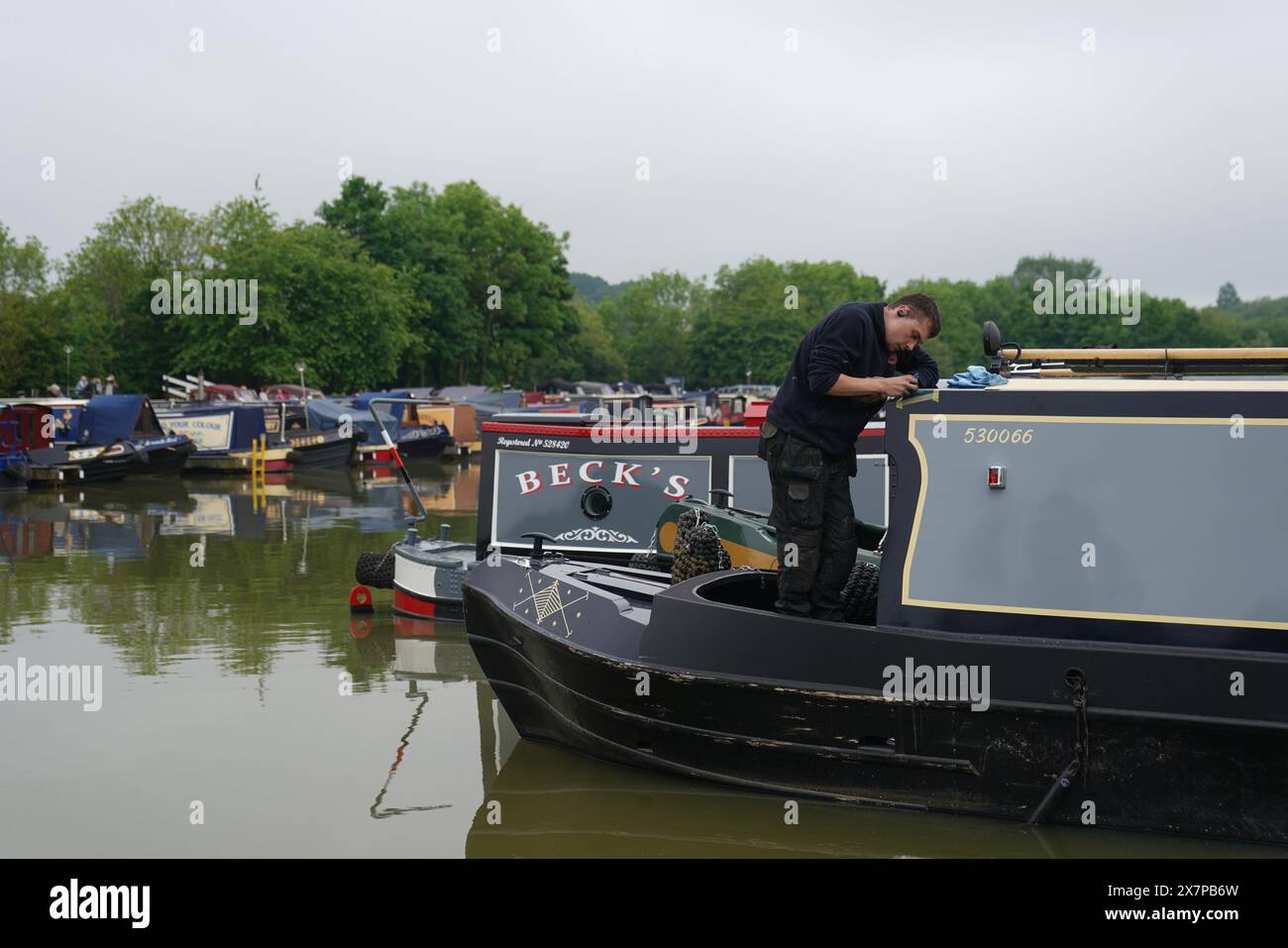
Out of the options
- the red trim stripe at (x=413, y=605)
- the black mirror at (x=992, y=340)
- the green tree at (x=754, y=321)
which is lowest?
the red trim stripe at (x=413, y=605)

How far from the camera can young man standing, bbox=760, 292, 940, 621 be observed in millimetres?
6016

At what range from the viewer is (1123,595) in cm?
579

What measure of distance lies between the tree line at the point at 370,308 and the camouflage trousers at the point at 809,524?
1715 centimetres

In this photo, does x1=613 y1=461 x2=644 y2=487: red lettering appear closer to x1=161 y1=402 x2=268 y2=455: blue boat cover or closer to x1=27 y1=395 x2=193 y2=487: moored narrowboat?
x1=27 y1=395 x2=193 y2=487: moored narrowboat

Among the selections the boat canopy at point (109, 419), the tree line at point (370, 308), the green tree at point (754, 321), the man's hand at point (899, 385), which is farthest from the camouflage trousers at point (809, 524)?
the green tree at point (754, 321)

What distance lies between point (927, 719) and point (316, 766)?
141 inches

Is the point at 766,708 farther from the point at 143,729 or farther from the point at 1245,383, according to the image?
the point at 143,729

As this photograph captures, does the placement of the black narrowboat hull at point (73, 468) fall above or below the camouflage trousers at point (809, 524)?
below

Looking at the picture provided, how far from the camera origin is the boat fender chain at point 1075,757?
570cm

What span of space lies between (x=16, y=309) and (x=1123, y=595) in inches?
2063

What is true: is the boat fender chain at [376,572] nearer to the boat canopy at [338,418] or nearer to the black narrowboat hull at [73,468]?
the black narrowboat hull at [73,468]

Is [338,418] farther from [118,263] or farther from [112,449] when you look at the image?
[118,263]

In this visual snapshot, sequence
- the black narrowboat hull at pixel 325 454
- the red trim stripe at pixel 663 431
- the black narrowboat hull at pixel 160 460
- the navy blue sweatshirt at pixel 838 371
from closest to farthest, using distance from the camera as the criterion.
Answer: the navy blue sweatshirt at pixel 838 371
the red trim stripe at pixel 663 431
the black narrowboat hull at pixel 160 460
the black narrowboat hull at pixel 325 454
